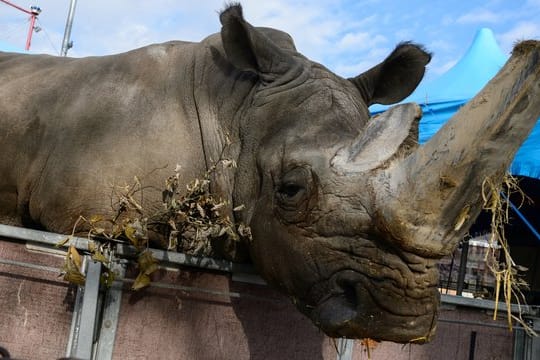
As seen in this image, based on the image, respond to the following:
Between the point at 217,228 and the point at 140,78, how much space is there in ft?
4.22

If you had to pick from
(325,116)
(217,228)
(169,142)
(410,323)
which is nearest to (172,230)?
(217,228)

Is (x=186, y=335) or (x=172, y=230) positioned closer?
(x=186, y=335)

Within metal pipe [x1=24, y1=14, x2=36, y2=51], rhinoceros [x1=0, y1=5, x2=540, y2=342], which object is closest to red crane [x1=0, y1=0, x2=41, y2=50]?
metal pipe [x1=24, y1=14, x2=36, y2=51]

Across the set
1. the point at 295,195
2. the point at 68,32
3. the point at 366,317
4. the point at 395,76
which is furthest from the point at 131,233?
the point at 68,32

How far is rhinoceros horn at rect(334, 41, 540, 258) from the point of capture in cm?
234

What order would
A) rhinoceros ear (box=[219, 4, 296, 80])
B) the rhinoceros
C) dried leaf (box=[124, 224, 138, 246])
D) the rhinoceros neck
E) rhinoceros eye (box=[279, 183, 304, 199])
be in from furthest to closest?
rhinoceros ear (box=[219, 4, 296, 80]), the rhinoceros neck, rhinoceros eye (box=[279, 183, 304, 199]), dried leaf (box=[124, 224, 138, 246]), the rhinoceros

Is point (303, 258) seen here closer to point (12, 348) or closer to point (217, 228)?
point (217, 228)

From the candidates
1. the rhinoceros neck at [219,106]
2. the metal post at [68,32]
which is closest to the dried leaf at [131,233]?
the rhinoceros neck at [219,106]

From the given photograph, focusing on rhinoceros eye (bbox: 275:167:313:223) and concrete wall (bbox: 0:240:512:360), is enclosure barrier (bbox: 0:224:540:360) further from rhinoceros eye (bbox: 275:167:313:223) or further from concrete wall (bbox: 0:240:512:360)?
rhinoceros eye (bbox: 275:167:313:223)

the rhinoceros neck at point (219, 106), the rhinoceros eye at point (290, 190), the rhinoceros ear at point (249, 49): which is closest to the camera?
the rhinoceros eye at point (290, 190)

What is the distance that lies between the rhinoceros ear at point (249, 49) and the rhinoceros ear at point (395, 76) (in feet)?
2.06

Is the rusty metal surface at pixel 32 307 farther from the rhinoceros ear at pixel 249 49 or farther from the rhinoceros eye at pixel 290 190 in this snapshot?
the rhinoceros ear at pixel 249 49

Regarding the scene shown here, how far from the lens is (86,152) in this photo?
3840 mm

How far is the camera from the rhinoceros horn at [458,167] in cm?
234
